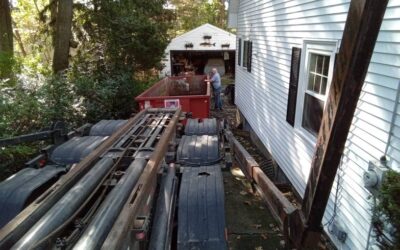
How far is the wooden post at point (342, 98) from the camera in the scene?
5.50 ft

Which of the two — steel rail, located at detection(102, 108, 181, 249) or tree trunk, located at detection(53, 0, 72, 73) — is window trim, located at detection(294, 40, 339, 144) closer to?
steel rail, located at detection(102, 108, 181, 249)

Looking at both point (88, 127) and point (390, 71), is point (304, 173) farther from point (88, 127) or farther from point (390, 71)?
point (88, 127)

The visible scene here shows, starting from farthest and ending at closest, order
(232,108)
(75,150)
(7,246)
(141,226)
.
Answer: (232,108)
(75,150)
(141,226)
(7,246)

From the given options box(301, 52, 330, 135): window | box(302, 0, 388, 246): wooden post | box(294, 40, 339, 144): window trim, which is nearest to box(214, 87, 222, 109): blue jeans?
box(294, 40, 339, 144): window trim

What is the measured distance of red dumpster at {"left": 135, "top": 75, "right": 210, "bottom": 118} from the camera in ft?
26.7

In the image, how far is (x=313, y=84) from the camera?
5453 millimetres

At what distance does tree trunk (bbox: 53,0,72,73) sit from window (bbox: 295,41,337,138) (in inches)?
345

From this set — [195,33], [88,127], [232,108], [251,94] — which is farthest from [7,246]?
[195,33]

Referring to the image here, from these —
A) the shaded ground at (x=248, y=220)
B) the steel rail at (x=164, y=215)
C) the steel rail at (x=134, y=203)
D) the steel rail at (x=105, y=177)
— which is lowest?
the shaded ground at (x=248, y=220)

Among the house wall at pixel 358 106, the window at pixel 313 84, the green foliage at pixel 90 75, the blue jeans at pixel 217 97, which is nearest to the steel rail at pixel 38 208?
the house wall at pixel 358 106

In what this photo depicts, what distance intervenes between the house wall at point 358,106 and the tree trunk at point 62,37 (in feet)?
21.7

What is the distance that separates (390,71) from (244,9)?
962 cm

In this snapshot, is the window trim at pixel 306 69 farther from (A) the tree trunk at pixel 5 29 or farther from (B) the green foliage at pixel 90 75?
(A) the tree trunk at pixel 5 29

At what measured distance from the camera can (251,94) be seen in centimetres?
1063
